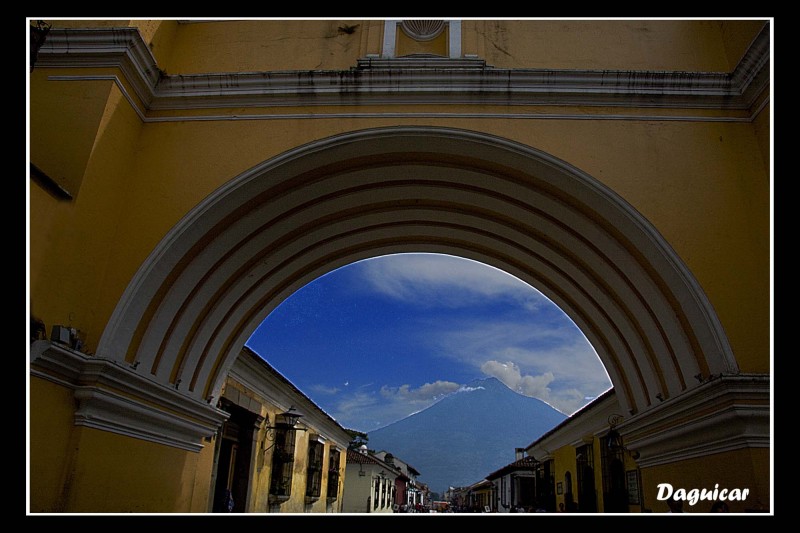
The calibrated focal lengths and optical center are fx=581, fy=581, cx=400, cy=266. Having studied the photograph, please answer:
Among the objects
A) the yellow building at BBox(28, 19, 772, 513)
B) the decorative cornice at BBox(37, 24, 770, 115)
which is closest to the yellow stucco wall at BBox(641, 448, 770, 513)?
the yellow building at BBox(28, 19, 772, 513)

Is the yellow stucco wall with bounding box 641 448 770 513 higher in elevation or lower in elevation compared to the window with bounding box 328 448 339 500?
higher

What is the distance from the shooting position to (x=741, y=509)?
14.6ft

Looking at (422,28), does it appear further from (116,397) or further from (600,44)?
(116,397)

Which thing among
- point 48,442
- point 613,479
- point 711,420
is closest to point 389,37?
point 711,420

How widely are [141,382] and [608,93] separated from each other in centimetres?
510

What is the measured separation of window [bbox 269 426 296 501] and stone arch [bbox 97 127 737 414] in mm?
3413

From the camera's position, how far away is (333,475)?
52.6 feet

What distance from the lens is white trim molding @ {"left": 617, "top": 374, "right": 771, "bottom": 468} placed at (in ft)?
14.7

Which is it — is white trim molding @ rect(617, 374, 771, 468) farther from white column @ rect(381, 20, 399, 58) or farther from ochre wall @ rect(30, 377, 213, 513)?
ochre wall @ rect(30, 377, 213, 513)

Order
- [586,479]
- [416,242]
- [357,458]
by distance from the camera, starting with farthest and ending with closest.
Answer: [357,458] < [586,479] < [416,242]

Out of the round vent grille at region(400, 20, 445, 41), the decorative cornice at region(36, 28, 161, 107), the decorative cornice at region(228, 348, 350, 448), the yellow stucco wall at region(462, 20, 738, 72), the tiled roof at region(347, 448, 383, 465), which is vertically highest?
the round vent grille at region(400, 20, 445, 41)

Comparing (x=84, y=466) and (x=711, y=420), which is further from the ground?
(x=711, y=420)

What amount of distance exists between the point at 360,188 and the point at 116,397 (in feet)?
10.5

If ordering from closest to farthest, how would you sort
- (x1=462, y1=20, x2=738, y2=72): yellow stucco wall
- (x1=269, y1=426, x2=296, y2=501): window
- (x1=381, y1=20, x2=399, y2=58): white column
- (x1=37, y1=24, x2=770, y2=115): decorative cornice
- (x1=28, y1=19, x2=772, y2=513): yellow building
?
(x1=28, y1=19, x2=772, y2=513): yellow building < (x1=37, y1=24, x2=770, y2=115): decorative cornice < (x1=462, y1=20, x2=738, y2=72): yellow stucco wall < (x1=381, y1=20, x2=399, y2=58): white column < (x1=269, y1=426, x2=296, y2=501): window
